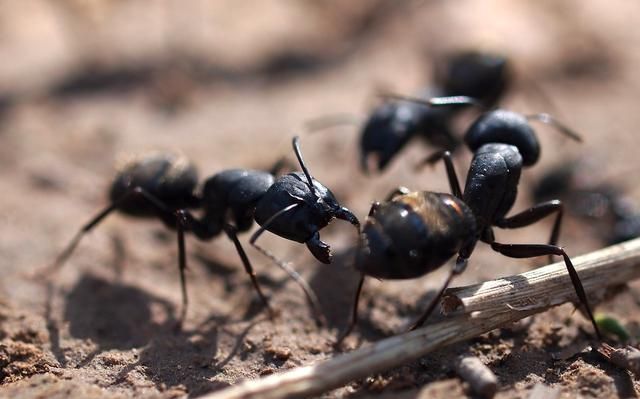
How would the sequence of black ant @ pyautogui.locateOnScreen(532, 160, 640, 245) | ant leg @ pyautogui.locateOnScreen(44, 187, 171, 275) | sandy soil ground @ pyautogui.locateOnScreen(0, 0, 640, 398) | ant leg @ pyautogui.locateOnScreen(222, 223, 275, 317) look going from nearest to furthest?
sandy soil ground @ pyautogui.locateOnScreen(0, 0, 640, 398) < ant leg @ pyautogui.locateOnScreen(222, 223, 275, 317) < ant leg @ pyautogui.locateOnScreen(44, 187, 171, 275) < black ant @ pyautogui.locateOnScreen(532, 160, 640, 245)

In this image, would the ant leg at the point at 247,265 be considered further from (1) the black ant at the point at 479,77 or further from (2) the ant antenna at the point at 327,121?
(1) the black ant at the point at 479,77

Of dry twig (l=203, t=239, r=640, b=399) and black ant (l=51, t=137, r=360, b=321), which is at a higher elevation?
black ant (l=51, t=137, r=360, b=321)

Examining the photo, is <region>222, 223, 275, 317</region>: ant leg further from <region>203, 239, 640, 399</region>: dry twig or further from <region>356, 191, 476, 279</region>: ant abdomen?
<region>356, 191, 476, 279</region>: ant abdomen

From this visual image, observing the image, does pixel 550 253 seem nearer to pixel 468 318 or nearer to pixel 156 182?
pixel 468 318

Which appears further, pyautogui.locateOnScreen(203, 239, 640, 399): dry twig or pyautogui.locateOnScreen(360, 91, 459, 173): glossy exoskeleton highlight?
pyautogui.locateOnScreen(360, 91, 459, 173): glossy exoskeleton highlight

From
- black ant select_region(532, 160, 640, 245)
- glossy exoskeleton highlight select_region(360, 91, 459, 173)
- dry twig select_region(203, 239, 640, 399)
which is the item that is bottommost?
black ant select_region(532, 160, 640, 245)

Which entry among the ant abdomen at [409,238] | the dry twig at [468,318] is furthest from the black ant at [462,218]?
the dry twig at [468,318]

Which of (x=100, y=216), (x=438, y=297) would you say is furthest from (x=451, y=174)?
(x=100, y=216)

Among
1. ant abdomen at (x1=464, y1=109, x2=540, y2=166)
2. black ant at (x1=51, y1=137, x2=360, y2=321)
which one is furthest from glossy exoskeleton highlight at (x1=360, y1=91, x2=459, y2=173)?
black ant at (x1=51, y1=137, x2=360, y2=321)
